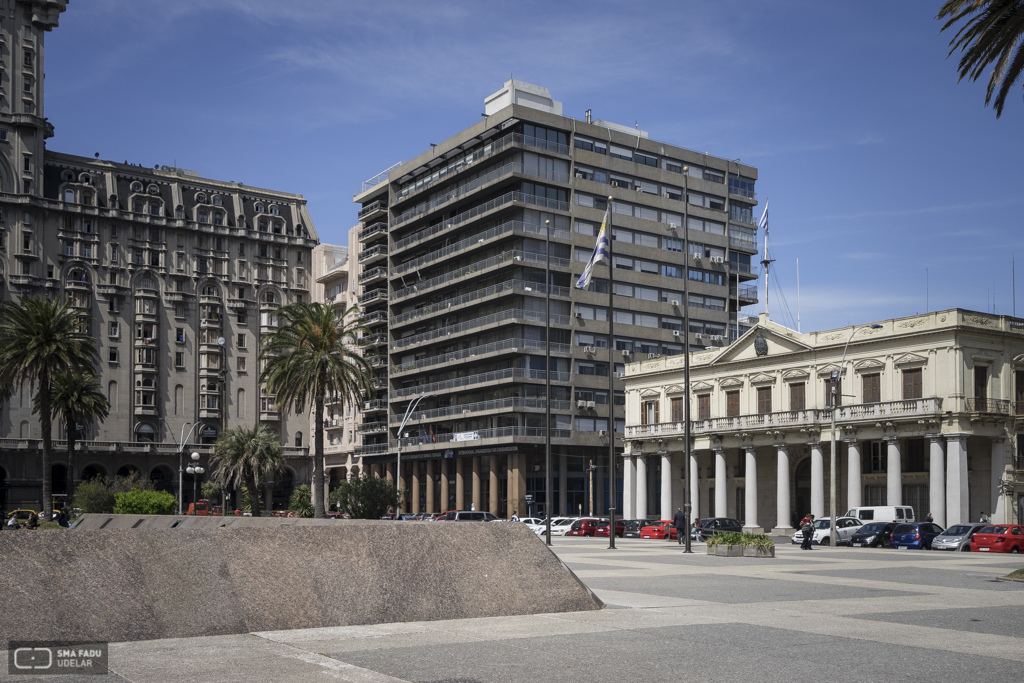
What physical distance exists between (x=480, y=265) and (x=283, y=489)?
1682 inches

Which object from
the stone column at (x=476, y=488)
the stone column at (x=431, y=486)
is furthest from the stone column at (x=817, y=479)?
the stone column at (x=431, y=486)

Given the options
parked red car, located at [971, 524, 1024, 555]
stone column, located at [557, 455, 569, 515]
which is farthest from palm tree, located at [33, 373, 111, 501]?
parked red car, located at [971, 524, 1024, 555]

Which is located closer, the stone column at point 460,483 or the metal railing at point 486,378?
the metal railing at point 486,378

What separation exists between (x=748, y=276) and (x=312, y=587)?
8363 cm

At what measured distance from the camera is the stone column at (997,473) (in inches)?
2169

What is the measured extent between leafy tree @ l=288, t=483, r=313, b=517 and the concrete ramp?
58.0m

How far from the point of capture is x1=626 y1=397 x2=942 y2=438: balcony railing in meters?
55.9

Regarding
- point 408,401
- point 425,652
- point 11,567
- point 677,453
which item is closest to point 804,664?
point 425,652

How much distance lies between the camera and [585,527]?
6216 cm

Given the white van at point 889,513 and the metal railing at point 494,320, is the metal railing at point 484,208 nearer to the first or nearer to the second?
the metal railing at point 494,320

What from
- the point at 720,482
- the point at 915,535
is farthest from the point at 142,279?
the point at 915,535

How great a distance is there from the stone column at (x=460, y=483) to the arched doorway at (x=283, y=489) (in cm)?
3171

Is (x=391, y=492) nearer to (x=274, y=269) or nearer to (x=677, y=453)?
(x=677, y=453)

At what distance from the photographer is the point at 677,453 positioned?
2950 inches
